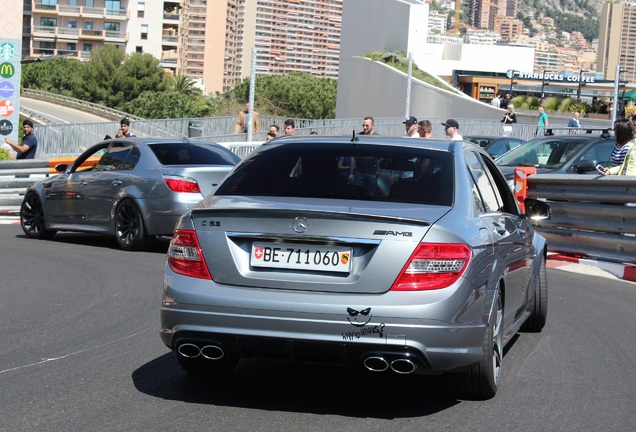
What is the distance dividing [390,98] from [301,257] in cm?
5114

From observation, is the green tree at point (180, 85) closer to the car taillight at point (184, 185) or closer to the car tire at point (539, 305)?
the car taillight at point (184, 185)

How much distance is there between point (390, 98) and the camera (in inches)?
2216

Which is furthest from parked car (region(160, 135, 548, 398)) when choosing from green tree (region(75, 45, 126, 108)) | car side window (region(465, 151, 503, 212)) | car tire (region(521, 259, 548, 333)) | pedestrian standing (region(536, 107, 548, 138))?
green tree (region(75, 45, 126, 108))

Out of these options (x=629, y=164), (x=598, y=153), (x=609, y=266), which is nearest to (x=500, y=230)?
(x=609, y=266)

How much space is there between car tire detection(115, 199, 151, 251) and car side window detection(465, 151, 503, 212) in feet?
24.3

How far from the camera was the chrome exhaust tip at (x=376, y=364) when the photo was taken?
5594mm

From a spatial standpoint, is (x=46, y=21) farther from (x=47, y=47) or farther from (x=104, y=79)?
(x=104, y=79)

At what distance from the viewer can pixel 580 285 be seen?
12062 millimetres

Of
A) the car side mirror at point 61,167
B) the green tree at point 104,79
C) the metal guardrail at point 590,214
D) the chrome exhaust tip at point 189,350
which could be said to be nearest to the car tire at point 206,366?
the chrome exhaust tip at point 189,350

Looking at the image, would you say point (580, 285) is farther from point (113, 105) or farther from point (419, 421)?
point (113, 105)

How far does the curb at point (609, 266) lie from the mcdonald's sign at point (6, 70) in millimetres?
23826

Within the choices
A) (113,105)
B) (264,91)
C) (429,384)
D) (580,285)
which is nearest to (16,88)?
(580,285)

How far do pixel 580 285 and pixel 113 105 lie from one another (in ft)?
399

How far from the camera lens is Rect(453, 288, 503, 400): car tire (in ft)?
19.7
